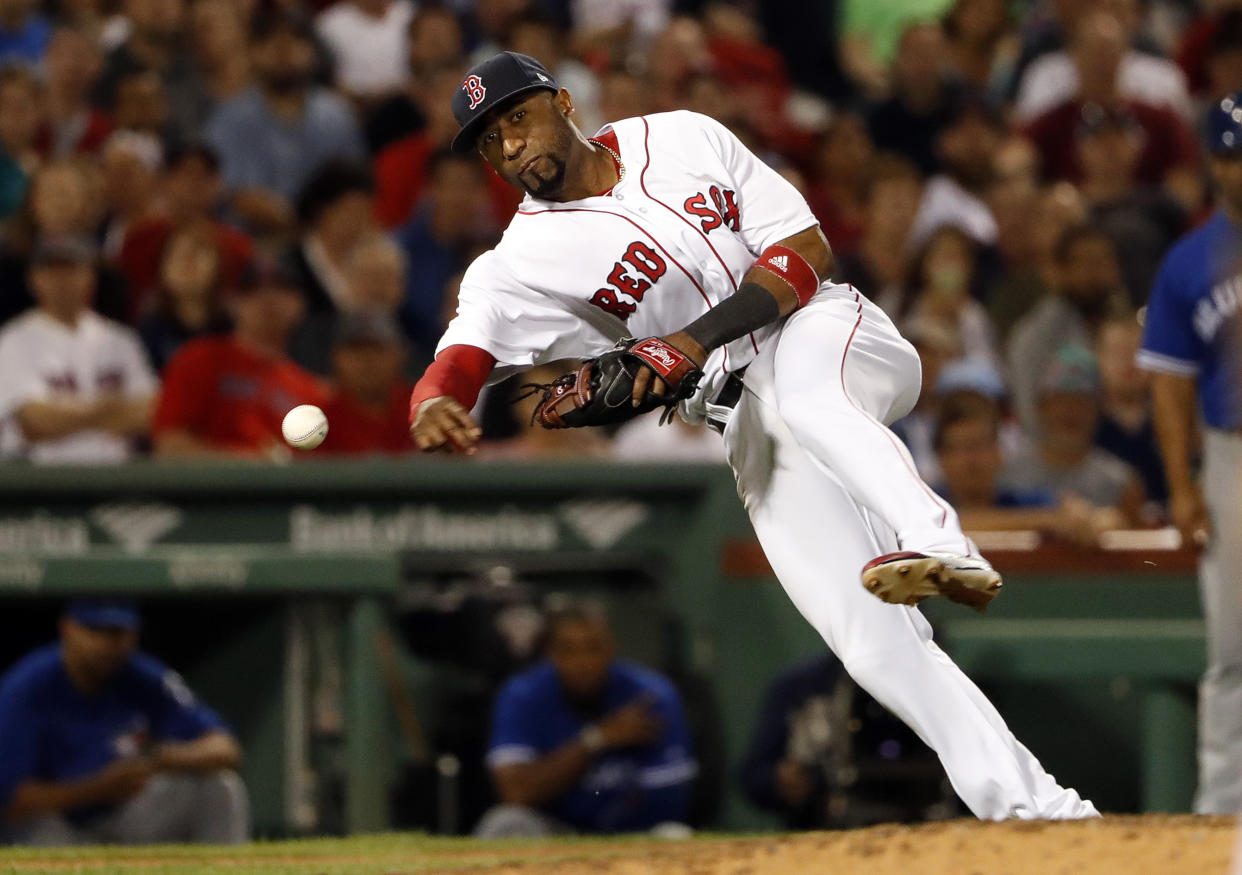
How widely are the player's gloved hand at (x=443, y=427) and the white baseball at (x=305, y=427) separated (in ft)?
0.66

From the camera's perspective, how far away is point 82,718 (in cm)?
680

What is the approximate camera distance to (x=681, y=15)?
10.4 metres

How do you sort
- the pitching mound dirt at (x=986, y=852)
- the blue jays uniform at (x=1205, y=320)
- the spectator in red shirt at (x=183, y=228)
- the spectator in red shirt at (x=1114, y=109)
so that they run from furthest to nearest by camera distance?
the spectator in red shirt at (x=1114, y=109) < the spectator in red shirt at (x=183, y=228) < the blue jays uniform at (x=1205, y=320) < the pitching mound dirt at (x=986, y=852)

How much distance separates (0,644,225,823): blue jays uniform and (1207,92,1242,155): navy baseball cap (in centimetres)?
386

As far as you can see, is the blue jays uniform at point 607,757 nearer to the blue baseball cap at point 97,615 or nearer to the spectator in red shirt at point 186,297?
the blue baseball cap at point 97,615

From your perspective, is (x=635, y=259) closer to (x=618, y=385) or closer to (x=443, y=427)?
(x=618, y=385)

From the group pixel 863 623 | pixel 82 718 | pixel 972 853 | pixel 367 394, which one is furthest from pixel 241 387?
pixel 972 853

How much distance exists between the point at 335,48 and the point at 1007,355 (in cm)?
370

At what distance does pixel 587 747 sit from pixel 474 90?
2.96m

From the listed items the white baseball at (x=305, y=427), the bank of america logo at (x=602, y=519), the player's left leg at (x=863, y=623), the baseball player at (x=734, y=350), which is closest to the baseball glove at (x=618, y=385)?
the baseball player at (x=734, y=350)

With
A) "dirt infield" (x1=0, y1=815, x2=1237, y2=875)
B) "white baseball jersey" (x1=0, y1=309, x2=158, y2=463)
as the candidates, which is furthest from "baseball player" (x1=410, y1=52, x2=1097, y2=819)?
"white baseball jersey" (x1=0, y1=309, x2=158, y2=463)

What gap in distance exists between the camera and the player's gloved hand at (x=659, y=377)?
160 inches

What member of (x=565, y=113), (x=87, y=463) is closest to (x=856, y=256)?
(x=87, y=463)

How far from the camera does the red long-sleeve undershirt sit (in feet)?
13.7
